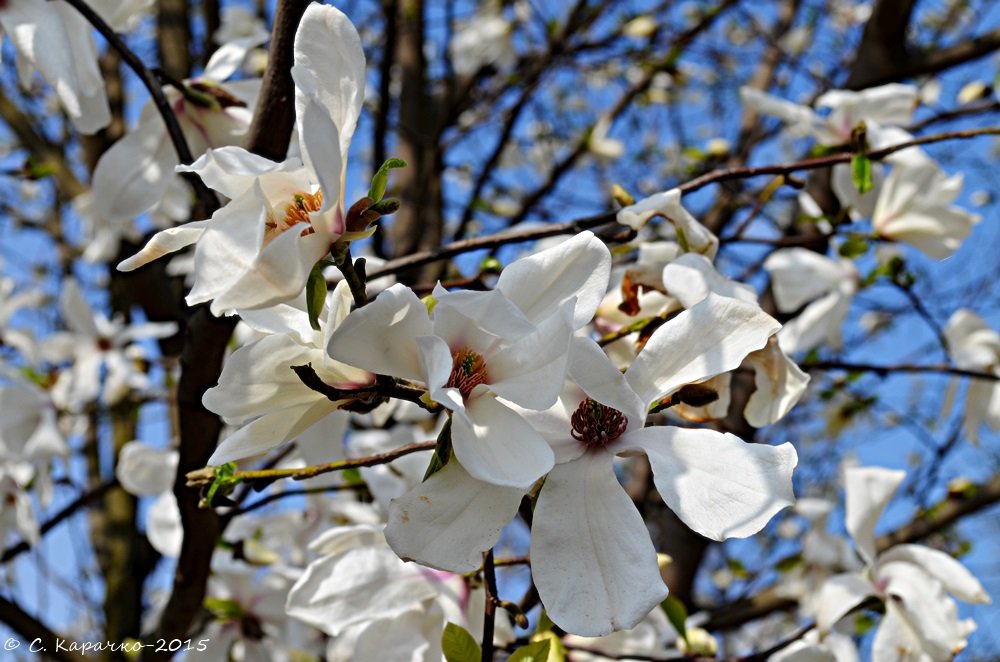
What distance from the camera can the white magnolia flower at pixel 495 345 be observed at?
1.60ft

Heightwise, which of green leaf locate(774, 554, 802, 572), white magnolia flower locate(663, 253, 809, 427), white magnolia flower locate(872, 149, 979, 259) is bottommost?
green leaf locate(774, 554, 802, 572)

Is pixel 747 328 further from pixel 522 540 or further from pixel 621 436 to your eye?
pixel 522 540

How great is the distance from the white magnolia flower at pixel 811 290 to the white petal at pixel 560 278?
0.87m

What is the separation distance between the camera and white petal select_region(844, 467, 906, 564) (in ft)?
3.34

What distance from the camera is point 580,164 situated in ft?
10.3

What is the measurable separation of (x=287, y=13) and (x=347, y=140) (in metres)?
0.25

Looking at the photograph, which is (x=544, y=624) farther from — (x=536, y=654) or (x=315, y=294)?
(x=315, y=294)

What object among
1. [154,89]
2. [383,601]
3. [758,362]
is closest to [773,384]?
[758,362]

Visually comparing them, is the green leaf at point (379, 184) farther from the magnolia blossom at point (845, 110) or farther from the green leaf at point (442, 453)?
the magnolia blossom at point (845, 110)

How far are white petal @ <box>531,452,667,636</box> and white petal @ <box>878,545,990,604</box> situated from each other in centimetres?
56

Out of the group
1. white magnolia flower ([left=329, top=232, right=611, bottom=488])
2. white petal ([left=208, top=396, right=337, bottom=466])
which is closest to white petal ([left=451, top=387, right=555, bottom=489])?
white magnolia flower ([left=329, top=232, right=611, bottom=488])

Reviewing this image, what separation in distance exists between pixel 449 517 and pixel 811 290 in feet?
3.32

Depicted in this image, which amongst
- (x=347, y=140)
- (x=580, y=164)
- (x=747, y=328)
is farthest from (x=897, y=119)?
(x=580, y=164)

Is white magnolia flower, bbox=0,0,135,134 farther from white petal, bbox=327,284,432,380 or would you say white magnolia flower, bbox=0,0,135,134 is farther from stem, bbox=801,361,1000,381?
stem, bbox=801,361,1000,381
